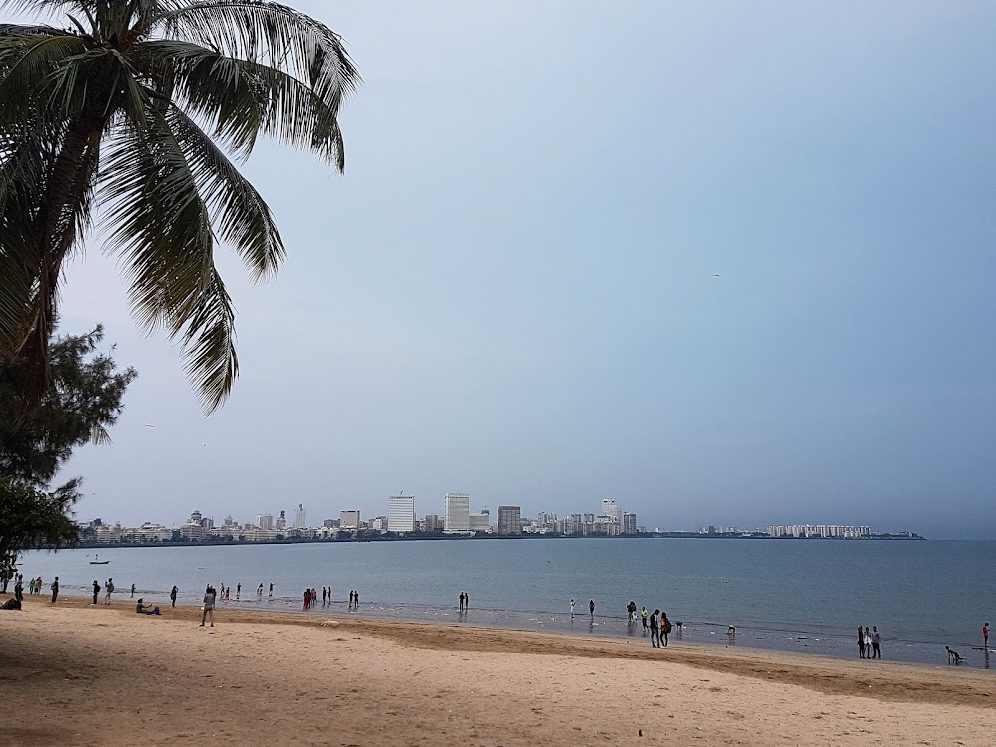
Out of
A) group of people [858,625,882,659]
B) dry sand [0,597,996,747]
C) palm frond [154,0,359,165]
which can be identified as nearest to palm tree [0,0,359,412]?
palm frond [154,0,359,165]

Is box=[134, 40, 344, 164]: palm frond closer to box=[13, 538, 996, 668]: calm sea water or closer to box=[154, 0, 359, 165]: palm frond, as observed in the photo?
box=[154, 0, 359, 165]: palm frond

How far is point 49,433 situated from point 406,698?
651cm

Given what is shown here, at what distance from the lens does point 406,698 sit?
10.2 meters

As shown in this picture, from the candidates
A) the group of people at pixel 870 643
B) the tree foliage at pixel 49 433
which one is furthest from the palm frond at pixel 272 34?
the group of people at pixel 870 643

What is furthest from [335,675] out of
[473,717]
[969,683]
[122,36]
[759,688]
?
[969,683]

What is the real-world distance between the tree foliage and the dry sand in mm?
1933

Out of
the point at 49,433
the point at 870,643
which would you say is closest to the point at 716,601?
the point at 870,643

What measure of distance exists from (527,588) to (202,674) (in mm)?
54588

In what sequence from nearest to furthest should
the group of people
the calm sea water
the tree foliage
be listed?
the tree foliage < the group of people < the calm sea water

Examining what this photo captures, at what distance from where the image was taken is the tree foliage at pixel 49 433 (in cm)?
934

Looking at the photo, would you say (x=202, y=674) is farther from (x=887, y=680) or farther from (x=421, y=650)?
(x=887, y=680)

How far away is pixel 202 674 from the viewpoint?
11164 millimetres

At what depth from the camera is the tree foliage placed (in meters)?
9.34

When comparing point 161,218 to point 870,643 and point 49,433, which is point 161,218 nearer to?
point 49,433
